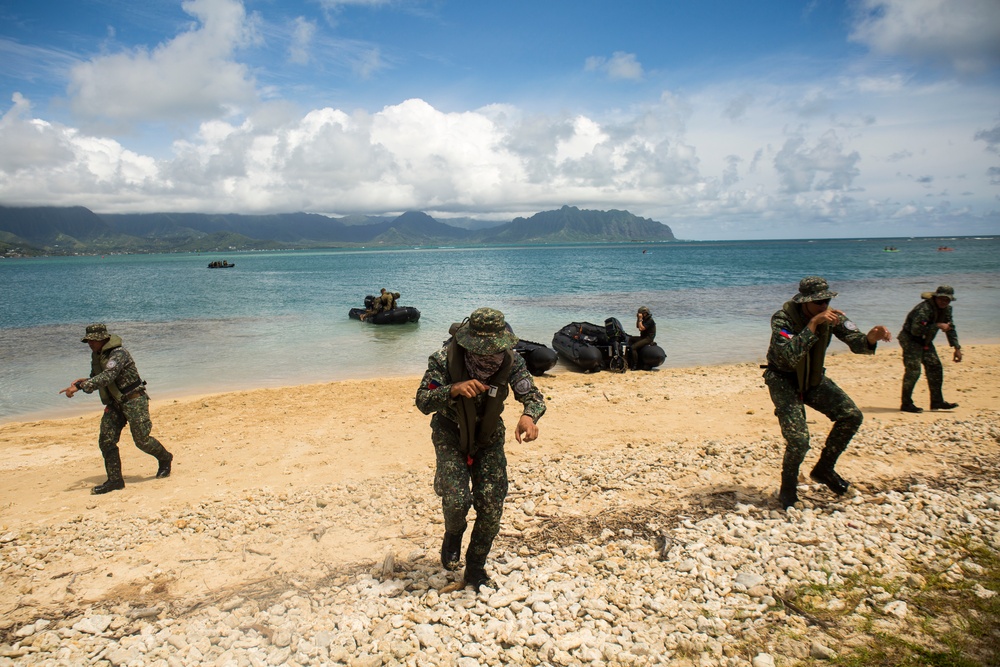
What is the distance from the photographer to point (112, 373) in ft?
22.4

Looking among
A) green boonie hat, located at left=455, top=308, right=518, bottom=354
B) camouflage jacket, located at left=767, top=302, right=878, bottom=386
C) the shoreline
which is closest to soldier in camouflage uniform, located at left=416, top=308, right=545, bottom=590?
green boonie hat, located at left=455, top=308, right=518, bottom=354

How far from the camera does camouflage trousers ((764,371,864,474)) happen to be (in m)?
5.43

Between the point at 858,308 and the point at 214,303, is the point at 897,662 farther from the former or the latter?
the point at 214,303

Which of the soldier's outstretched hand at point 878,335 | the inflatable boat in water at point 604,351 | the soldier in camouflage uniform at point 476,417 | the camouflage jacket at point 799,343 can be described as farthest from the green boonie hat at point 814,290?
the inflatable boat in water at point 604,351

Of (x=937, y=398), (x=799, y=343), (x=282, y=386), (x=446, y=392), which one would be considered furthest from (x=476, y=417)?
(x=282, y=386)

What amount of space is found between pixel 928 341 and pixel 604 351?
722 centimetres

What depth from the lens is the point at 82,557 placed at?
17.1ft

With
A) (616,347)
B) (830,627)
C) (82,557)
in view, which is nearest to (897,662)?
(830,627)

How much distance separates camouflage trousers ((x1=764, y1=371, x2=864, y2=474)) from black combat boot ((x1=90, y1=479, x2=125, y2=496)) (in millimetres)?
7860

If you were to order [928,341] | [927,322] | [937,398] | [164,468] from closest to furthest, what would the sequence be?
[164,468] < [927,322] < [928,341] < [937,398]

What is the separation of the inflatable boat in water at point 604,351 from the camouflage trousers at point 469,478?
10480 mm

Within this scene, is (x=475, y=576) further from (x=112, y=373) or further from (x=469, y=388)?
(x=112, y=373)

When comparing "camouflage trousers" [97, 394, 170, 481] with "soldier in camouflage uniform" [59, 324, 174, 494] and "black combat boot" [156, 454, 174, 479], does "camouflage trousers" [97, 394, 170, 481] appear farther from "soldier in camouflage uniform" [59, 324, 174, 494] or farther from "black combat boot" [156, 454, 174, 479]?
"black combat boot" [156, 454, 174, 479]

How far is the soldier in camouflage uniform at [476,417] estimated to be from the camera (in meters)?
4.09
